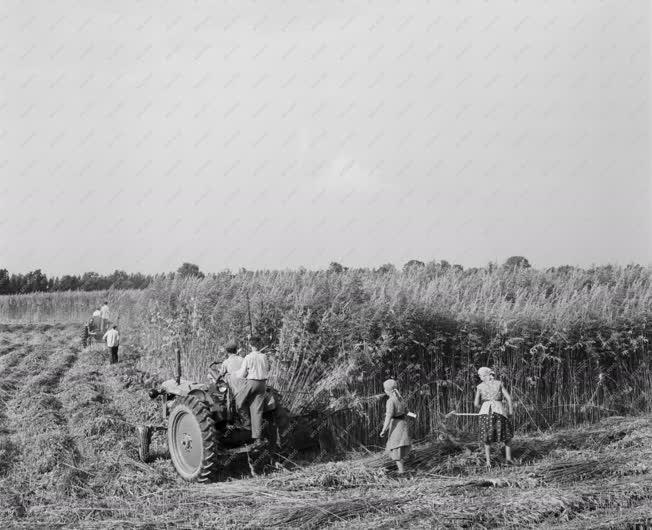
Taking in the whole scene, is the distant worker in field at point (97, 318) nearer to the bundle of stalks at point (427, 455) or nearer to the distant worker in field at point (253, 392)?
the bundle of stalks at point (427, 455)

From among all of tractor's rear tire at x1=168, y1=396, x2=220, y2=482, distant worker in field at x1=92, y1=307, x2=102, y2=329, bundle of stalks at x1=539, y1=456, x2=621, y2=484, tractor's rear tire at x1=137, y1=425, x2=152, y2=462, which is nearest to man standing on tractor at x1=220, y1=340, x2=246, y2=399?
tractor's rear tire at x1=168, y1=396, x2=220, y2=482

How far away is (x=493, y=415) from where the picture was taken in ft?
28.8

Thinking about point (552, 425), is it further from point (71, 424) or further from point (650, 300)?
point (71, 424)

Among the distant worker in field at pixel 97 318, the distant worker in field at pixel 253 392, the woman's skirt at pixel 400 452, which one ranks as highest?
the distant worker in field at pixel 97 318

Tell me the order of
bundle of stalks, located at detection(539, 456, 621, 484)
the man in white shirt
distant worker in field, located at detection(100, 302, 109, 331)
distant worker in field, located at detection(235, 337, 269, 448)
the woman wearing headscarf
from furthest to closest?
distant worker in field, located at detection(100, 302, 109, 331) < the man in white shirt < the woman wearing headscarf < distant worker in field, located at detection(235, 337, 269, 448) < bundle of stalks, located at detection(539, 456, 621, 484)

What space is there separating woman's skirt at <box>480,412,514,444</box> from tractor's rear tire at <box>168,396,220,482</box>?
3.39 metres

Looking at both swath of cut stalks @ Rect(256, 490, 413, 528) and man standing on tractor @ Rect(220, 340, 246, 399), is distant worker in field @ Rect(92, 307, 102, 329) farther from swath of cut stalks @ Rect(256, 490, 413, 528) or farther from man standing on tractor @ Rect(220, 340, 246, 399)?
swath of cut stalks @ Rect(256, 490, 413, 528)

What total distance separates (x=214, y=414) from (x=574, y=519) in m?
4.15

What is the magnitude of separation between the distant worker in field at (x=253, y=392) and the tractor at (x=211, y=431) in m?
0.12

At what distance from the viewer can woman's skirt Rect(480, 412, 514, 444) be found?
28.8ft

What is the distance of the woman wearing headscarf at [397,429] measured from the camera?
834 cm

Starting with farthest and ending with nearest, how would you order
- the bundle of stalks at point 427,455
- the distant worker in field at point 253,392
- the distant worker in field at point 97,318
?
the distant worker in field at point 97,318 → the bundle of stalks at point 427,455 → the distant worker in field at point 253,392

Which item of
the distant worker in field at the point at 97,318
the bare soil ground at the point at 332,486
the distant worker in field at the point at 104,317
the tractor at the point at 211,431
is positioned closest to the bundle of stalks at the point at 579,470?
the bare soil ground at the point at 332,486

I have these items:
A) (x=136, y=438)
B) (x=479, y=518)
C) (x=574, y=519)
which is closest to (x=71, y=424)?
(x=136, y=438)
